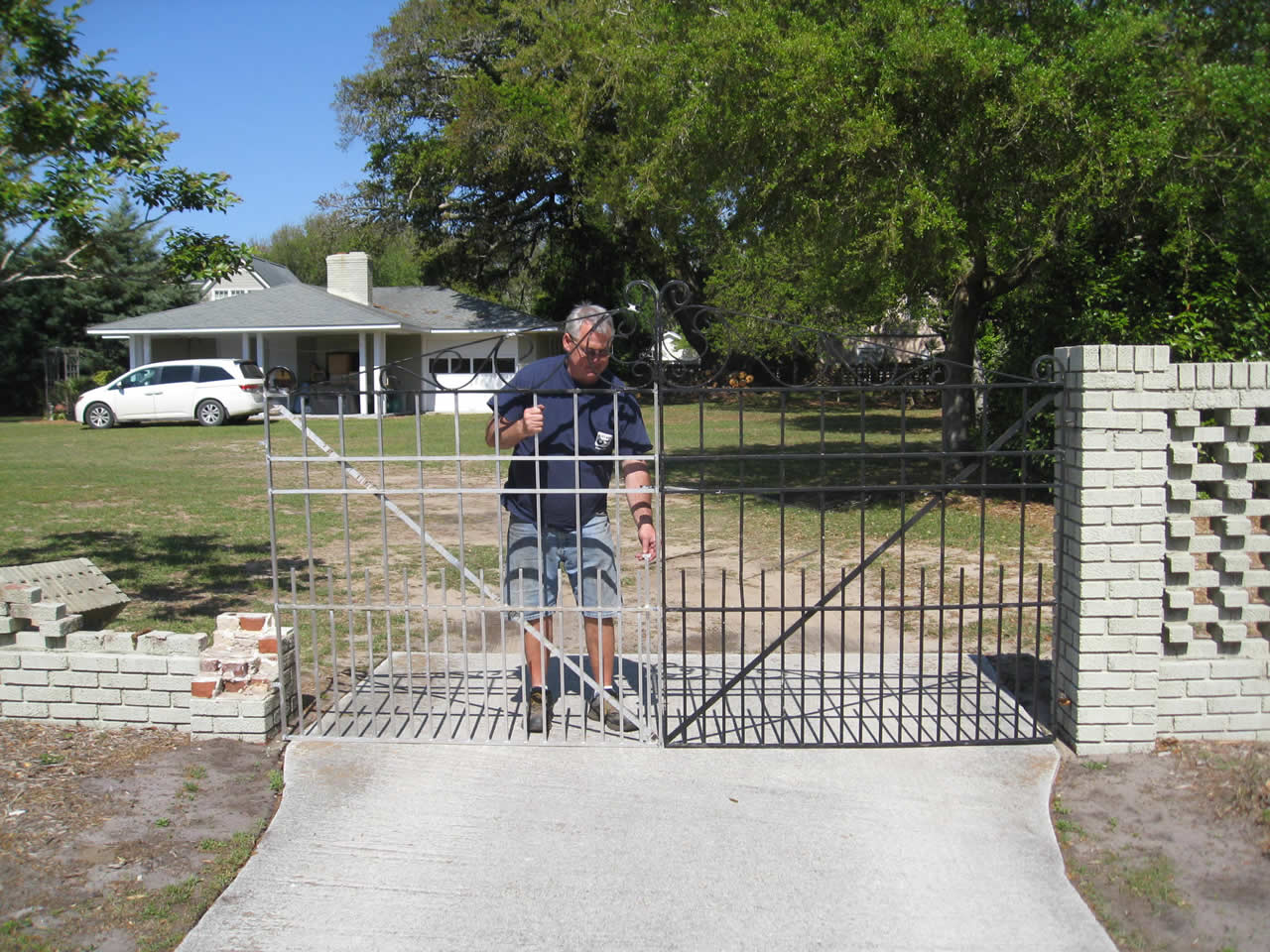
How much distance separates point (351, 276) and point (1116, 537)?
31.1m

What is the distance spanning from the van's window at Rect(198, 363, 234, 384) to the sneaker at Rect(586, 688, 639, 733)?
888 inches

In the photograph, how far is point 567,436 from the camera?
204 inches

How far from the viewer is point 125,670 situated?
5.18m

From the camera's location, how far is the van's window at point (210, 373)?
2561 cm

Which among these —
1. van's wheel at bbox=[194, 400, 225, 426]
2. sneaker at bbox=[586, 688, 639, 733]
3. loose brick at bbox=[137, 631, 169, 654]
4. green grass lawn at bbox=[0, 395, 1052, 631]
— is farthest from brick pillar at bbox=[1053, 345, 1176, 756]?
van's wheel at bbox=[194, 400, 225, 426]

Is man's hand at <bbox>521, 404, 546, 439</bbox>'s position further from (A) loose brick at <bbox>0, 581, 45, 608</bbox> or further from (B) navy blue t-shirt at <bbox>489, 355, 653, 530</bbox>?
(A) loose brick at <bbox>0, 581, 45, 608</bbox>

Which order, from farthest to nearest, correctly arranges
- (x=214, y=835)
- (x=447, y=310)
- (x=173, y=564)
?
(x=447, y=310)
(x=173, y=564)
(x=214, y=835)

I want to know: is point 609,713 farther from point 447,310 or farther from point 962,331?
point 447,310

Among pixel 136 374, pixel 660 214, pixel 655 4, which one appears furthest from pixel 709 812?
pixel 136 374

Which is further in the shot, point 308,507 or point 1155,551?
point 308,507

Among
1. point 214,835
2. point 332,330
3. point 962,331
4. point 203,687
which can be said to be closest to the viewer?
point 214,835

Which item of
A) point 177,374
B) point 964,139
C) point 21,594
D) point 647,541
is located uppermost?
point 964,139

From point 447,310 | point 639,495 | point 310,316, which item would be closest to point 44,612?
point 639,495

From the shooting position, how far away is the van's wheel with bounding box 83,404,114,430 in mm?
25266
